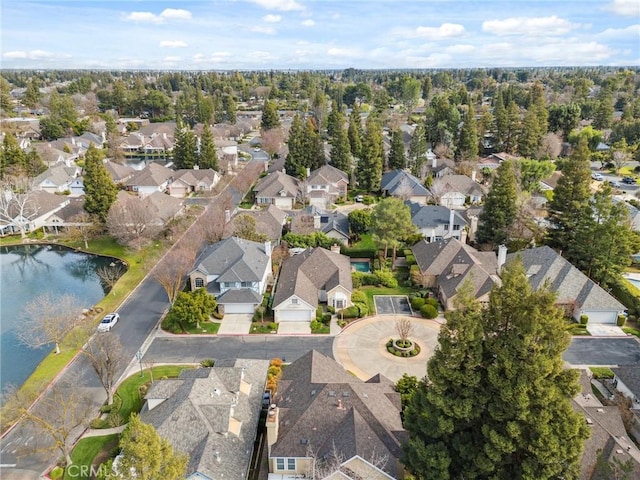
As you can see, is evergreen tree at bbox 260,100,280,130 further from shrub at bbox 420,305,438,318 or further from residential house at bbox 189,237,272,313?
shrub at bbox 420,305,438,318

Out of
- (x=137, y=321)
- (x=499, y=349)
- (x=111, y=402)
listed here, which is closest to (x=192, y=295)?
(x=137, y=321)

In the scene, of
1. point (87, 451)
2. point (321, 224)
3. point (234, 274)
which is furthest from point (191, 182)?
point (87, 451)

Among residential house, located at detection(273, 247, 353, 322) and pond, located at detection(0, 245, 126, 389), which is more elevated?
residential house, located at detection(273, 247, 353, 322)

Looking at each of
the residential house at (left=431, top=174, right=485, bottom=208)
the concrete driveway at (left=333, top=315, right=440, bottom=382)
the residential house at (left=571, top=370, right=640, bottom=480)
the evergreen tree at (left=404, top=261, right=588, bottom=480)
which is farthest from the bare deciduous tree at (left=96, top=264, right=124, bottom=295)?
the residential house at (left=431, top=174, right=485, bottom=208)

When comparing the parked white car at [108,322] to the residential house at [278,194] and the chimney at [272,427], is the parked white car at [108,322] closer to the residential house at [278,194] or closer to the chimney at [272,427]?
the chimney at [272,427]

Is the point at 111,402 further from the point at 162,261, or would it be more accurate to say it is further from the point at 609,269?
the point at 609,269
